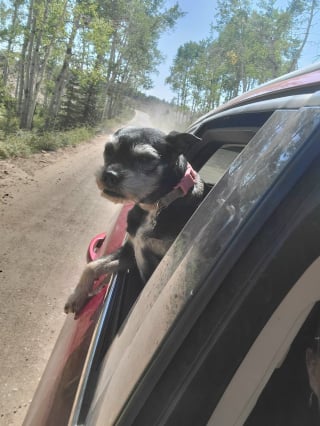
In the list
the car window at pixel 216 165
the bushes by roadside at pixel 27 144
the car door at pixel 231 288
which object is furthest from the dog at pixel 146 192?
the bushes by roadside at pixel 27 144

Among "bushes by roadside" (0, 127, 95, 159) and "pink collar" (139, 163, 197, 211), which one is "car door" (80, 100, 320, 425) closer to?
"pink collar" (139, 163, 197, 211)

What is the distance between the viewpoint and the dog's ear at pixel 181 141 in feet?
8.31

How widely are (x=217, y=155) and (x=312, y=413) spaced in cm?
235

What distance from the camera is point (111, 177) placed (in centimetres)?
273

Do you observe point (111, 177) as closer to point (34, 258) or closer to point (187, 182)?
point (187, 182)

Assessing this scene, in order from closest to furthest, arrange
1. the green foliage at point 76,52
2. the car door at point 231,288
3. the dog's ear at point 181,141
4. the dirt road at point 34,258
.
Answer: the car door at point 231,288, the dog's ear at point 181,141, the dirt road at point 34,258, the green foliage at point 76,52

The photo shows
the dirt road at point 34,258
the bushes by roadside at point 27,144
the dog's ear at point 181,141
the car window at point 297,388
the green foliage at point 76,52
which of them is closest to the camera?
the car window at point 297,388

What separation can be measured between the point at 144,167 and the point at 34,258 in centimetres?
352

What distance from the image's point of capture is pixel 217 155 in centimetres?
319

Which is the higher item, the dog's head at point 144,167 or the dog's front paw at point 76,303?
the dog's head at point 144,167

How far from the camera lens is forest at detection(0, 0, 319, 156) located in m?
17.8

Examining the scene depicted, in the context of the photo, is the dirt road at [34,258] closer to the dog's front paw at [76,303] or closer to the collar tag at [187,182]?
the dog's front paw at [76,303]

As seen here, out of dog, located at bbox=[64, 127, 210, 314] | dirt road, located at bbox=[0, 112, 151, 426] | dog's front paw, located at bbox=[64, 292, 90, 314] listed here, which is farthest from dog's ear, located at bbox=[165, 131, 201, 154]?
dirt road, located at bbox=[0, 112, 151, 426]

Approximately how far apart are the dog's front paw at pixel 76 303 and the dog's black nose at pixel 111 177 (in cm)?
84
